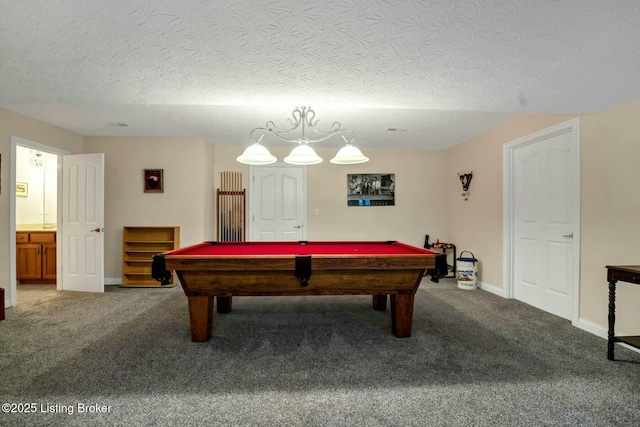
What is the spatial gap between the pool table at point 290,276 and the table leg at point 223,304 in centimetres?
68

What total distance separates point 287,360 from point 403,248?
1612mm

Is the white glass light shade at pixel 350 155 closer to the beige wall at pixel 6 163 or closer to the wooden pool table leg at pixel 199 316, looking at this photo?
the wooden pool table leg at pixel 199 316

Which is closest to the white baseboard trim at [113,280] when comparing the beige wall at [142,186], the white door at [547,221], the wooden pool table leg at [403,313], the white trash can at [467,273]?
the beige wall at [142,186]

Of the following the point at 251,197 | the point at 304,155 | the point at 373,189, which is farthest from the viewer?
the point at 373,189

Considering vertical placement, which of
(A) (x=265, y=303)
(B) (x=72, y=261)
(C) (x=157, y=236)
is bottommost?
(A) (x=265, y=303)

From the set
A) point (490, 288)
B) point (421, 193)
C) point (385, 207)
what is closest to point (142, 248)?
point (385, 207)

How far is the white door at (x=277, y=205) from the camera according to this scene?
517 cm

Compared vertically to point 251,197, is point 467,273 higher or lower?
lower

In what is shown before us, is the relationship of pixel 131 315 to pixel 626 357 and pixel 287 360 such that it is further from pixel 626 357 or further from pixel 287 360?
pixel 626 357

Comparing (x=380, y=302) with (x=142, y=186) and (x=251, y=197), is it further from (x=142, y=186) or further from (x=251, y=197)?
(x=142, y=186)

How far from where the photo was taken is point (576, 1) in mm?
1352

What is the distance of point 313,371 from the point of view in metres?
2.03

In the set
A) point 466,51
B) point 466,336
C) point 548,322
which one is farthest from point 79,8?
point 548,322

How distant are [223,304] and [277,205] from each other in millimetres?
2313
